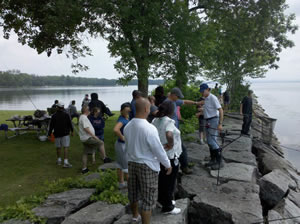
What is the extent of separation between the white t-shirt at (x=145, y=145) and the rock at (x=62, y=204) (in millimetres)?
1695

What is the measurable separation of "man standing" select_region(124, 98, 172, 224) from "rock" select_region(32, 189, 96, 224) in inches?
60.7

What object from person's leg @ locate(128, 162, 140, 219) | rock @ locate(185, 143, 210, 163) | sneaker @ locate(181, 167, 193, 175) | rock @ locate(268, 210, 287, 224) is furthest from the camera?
rock @ locate(185, 143, 210, 163)

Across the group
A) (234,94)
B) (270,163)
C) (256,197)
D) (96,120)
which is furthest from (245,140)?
(234,94)

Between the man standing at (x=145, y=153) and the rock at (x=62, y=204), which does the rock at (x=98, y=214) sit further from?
the man standing at (x=145, y=153)

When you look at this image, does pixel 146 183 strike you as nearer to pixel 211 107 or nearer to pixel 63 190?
pixel 63 190

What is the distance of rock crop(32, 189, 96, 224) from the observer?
13.1 ft

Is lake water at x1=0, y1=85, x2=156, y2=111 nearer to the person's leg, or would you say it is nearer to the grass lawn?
the grass lawn

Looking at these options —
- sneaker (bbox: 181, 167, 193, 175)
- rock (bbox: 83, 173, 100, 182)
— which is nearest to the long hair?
sneaker (bbox: 181, 167, 193, 175)

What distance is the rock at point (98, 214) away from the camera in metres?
3.78

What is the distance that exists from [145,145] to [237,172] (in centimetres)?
342

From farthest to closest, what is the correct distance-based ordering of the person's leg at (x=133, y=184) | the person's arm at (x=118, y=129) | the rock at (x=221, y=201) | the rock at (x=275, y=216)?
the rock at (x=275, y=216)
the person's arm at (x=118, y=129)
the rock at (x=221, y=201)
the person's leg at (x=133, y=184)

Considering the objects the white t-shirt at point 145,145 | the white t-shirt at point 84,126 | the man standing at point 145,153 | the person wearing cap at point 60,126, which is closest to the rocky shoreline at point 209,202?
the man standing at point 145,153

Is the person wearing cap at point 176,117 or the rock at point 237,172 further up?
the person wearing cap at point 176,117

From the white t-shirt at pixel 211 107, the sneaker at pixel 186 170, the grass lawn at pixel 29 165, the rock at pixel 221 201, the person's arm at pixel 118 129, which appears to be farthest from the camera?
the white t-shirt at pixel 211 107
